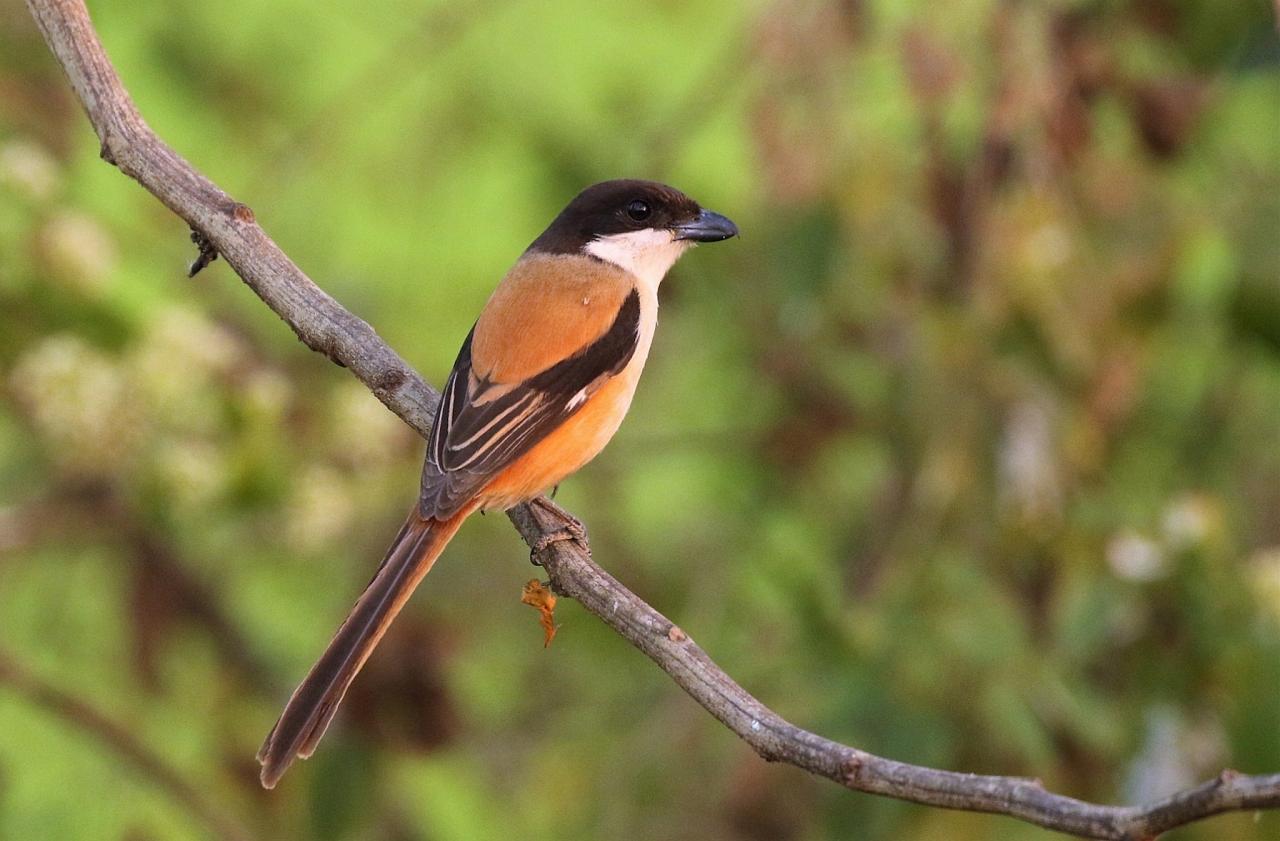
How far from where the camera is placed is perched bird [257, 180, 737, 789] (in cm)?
315

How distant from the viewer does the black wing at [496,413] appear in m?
3.44

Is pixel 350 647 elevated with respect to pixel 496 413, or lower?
lower

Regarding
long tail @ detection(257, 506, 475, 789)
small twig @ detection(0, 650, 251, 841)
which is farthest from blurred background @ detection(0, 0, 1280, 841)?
long tail @ detection(257, 506, 475, 789)

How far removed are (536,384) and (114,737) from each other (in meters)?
1.36

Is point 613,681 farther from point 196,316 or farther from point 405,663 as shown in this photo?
point 196,316

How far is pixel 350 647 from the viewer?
10.2 ft

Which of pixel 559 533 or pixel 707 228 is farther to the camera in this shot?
pixel 707 228

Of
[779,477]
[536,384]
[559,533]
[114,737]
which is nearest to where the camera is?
[559,533]

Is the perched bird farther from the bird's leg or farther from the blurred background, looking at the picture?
the blurred background

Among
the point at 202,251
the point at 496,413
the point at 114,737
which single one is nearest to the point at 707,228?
the point at 496,413

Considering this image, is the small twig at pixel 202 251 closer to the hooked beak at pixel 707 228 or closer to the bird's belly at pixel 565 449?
the bird's belly at pixel 565 449

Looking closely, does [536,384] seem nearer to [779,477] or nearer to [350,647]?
[350,647]

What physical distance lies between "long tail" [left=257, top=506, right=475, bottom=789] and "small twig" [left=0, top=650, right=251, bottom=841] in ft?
3.48

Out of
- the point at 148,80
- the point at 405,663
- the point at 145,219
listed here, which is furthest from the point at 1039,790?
the point at 148,80
